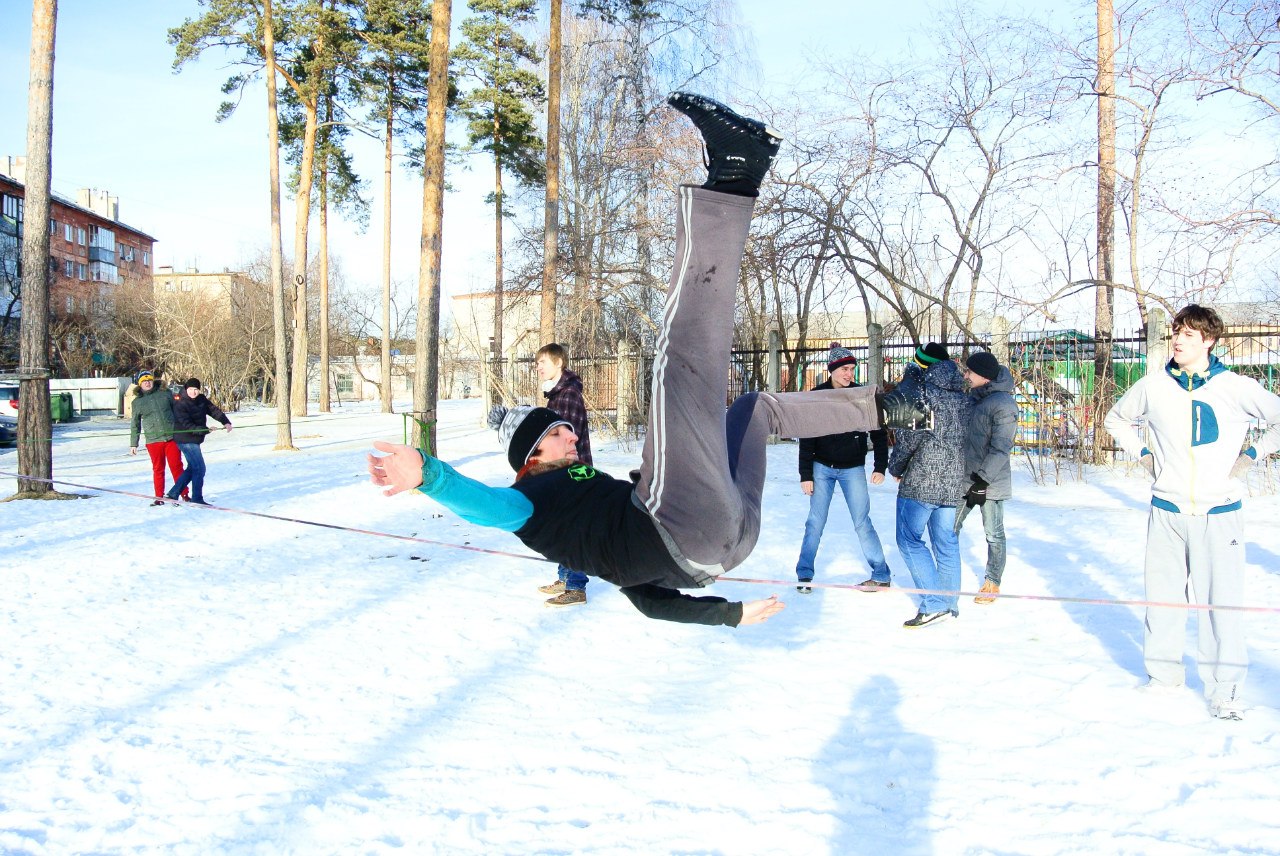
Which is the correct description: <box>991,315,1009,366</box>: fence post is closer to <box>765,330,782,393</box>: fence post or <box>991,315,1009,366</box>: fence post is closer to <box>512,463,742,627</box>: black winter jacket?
<box>765,330,782,393</box>: fence post

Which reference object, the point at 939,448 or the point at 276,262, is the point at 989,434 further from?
the point at 276,262

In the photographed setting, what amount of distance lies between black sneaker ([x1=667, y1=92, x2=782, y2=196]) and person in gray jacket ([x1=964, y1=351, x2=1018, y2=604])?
12.6 feet

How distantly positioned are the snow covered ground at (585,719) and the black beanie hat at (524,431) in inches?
61.8

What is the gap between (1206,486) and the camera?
452 cm

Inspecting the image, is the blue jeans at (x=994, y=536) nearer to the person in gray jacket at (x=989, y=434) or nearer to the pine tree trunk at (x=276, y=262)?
the person in gray jacket at (x=989, y=434)

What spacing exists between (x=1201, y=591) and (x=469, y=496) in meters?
3.97

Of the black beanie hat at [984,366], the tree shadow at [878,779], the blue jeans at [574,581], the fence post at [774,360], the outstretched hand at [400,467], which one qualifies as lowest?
the tree shadow at [878,779]

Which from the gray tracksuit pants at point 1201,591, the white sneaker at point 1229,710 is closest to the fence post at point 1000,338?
the gray tracksuit pants at point 1201,591

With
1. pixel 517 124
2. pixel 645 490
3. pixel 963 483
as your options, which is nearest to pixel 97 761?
pixel 645 490

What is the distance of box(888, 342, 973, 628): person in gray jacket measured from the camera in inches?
234

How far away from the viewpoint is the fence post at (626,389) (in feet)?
66.2

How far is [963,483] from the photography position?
5957 millimetres

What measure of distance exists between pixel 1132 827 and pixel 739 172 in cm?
310

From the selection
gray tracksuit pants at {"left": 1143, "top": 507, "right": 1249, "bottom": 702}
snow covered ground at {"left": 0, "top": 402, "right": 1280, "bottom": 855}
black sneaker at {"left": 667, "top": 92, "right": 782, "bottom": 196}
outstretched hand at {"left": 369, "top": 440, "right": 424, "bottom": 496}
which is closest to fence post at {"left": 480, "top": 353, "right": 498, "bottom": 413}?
snow covered ground at {"left": 0, "top": 402, "right": 1280, "bottom": 855}
